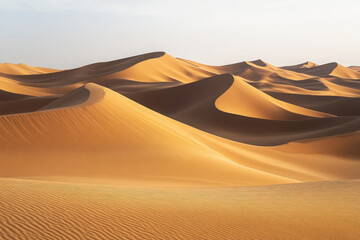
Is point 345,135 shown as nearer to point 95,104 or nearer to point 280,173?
point 280,173

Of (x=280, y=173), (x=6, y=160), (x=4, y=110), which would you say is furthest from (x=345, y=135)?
(x=4, y=110)

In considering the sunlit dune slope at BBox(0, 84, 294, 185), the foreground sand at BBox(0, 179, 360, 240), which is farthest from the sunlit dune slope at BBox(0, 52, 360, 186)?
the foreground sand at BBox(0, 179, 360, 240)

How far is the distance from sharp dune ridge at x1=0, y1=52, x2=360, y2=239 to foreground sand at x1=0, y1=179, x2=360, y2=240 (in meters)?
0.02

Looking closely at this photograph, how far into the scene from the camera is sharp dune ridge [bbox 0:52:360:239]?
17.7 feet

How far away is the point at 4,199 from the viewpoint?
18.9 ft

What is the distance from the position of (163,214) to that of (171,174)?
6389 mm

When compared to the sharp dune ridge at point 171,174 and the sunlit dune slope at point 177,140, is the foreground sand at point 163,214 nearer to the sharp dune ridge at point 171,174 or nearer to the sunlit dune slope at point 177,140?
the sharp dune ridge at point 171,174

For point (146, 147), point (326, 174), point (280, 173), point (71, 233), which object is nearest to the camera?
point (71, 233)

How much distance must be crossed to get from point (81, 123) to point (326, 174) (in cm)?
1090

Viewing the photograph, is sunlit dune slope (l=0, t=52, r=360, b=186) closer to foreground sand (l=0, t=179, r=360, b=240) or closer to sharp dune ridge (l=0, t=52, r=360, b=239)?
sharp dune ridge (l=0, t=52, r=360, b=239)

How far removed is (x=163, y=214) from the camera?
5867 millimetres

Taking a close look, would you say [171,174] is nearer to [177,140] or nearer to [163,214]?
[177,140]

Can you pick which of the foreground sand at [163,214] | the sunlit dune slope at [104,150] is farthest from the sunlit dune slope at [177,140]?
the foreground sand at [163,214]

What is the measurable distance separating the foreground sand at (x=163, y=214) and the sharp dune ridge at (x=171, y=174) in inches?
0.6
